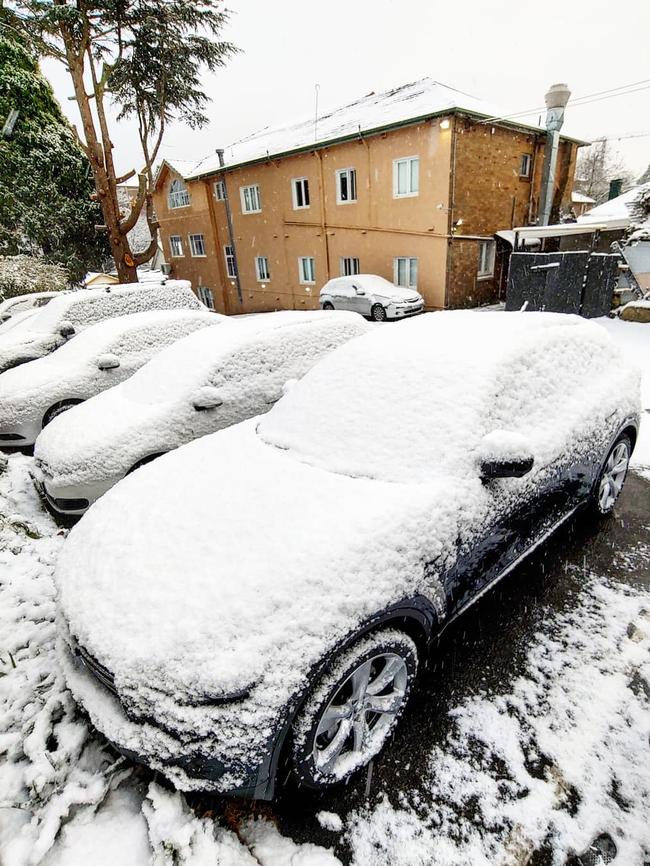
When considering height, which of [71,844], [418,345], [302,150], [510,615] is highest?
[302,150]

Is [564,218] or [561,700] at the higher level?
[564,218]

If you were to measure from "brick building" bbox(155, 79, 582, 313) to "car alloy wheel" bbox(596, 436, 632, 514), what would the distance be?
12861mm

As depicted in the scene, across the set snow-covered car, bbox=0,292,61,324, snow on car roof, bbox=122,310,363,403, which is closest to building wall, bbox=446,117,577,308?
snow on car roof, bbox=122,310,363,403

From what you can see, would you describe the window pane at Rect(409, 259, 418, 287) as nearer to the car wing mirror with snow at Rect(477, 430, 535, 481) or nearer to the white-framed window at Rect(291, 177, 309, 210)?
the white-framed window at Rect(291, 177, 309, 210)

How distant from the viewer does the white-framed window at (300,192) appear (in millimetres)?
18438

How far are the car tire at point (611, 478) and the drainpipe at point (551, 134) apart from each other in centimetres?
1667

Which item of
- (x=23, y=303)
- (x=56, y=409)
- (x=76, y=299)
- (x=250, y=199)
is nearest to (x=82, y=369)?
(x=56, y=409)

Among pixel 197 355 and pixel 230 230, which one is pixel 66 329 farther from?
pixel 230 230

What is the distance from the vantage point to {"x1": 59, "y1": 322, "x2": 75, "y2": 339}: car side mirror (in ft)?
24.1

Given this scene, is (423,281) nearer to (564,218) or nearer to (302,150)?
(302,150)

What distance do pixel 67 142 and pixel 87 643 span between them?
21.6 meters

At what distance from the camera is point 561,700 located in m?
2.25

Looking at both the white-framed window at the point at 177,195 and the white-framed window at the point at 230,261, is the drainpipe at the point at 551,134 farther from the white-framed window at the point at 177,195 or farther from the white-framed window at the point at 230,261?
the white-framed window at the point at 177,195

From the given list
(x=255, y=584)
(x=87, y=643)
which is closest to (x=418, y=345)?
(x=255, y=584)
